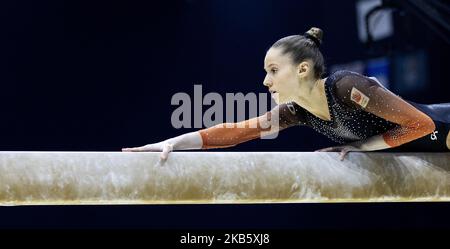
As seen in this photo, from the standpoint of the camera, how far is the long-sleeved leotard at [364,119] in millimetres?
2074

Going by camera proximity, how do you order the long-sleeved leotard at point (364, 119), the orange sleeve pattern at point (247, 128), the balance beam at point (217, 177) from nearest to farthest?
1. the balance beam at point (217, 177)
2. the long-sleeved leotard at point (364, 119)
3. the orange sleeve pattern at point (247, 128)

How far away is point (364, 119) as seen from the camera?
2.28 m

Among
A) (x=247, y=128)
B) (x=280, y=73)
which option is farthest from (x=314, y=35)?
(x=247, y=128)

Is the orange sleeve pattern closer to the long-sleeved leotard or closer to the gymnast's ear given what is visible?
the long-sleeved leotard

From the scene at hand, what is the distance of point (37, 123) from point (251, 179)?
8.68 feet

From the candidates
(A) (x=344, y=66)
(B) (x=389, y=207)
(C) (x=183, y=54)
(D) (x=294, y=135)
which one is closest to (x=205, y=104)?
(C) (x=183, y=54)

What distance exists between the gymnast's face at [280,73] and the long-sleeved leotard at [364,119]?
136 millimetres

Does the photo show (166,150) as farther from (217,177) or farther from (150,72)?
(150,72)

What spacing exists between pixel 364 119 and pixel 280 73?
0.39 m

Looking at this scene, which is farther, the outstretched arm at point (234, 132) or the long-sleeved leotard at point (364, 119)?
the outstretched arm at point (234, 132)

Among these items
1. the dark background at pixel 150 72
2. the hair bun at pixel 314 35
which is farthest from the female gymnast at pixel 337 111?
the dark background at pixel 150 72

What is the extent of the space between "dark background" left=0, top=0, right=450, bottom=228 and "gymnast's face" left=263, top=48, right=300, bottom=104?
7.31 feet

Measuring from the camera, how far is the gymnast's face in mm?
2184

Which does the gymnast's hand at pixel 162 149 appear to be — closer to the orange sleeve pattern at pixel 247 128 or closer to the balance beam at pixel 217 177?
the balance beam at pixel 217 177
